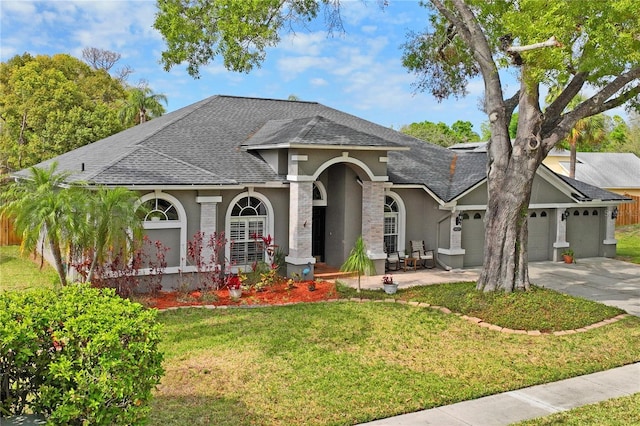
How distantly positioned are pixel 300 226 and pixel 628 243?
20996mm

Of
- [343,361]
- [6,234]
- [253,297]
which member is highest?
[6,234]

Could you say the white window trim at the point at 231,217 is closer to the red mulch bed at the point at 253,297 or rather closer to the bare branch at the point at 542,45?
the red mulch bed at the point at 253,297

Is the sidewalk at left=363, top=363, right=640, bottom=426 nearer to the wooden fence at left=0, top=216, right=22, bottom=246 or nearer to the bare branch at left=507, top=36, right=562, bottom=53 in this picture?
the bare branch at left=507, top=36, right=562, bottom=53

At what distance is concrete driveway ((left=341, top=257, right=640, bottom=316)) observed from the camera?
16203 mm

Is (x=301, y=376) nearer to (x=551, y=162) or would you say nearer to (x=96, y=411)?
(x=96, y=411)

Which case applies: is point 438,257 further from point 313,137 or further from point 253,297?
point 253,297

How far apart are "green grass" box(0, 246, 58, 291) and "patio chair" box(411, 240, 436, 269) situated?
1193 centimetres

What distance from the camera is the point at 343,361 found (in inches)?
397

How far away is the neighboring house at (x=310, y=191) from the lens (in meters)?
16.2

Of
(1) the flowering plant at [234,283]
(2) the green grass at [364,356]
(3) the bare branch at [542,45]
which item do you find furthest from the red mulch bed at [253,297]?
(3) the bare branch at [542,45]

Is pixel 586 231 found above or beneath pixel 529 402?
above

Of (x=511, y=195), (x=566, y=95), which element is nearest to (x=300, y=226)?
(x=511, y=195)

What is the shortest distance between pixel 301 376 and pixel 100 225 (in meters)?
6.55

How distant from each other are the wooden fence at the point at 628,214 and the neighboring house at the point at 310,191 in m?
14.5
